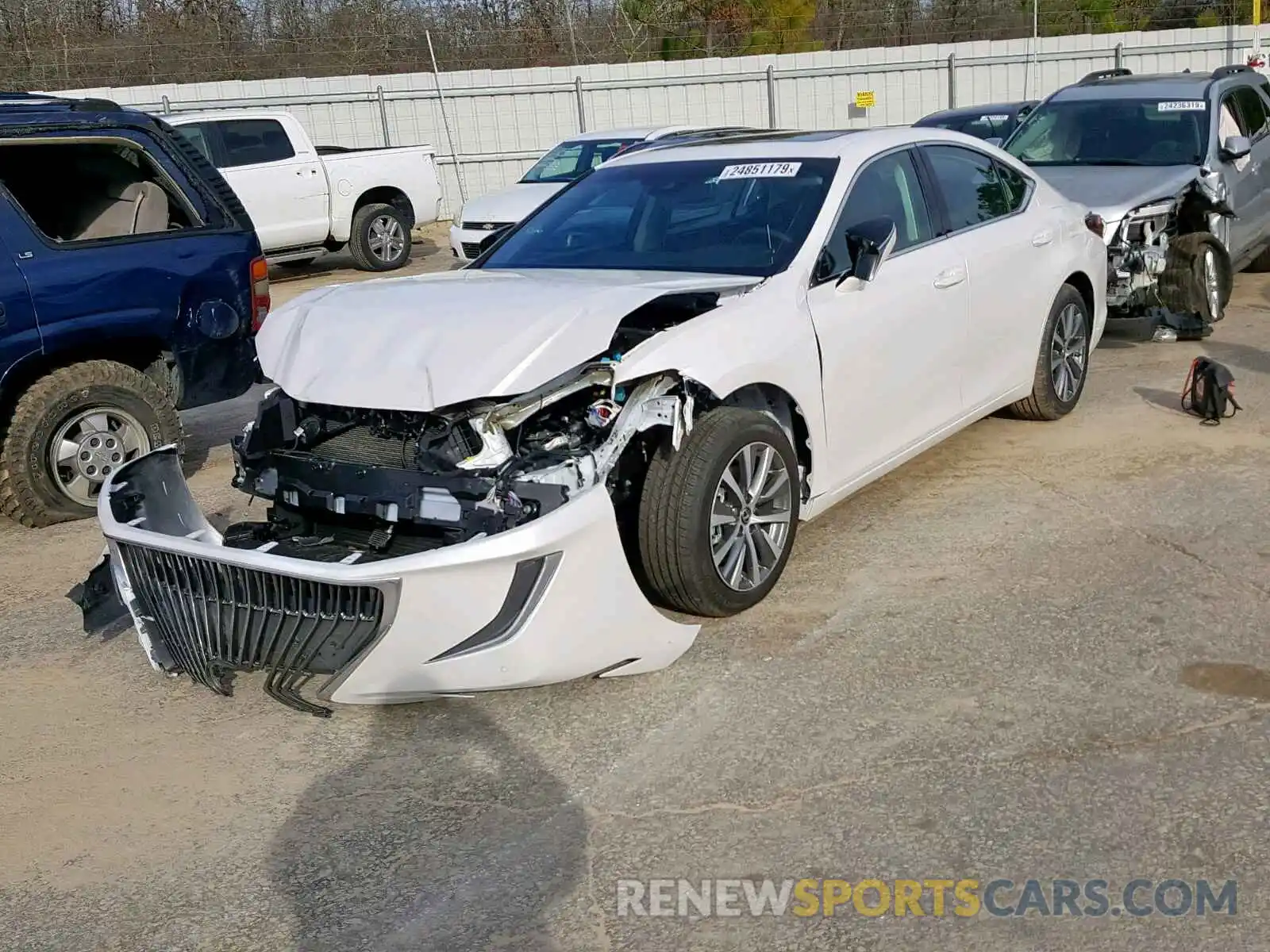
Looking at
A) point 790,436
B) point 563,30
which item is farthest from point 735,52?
point 790,436

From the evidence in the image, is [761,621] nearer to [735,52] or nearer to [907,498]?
[907,498]

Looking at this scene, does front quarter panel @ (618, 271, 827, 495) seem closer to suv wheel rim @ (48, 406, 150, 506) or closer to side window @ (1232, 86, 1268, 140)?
suv wheel rim @ (48, 406, 150, 506)

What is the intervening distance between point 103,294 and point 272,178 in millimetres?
8920

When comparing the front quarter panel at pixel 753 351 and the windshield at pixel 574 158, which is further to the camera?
the windshield at pixel 574 158

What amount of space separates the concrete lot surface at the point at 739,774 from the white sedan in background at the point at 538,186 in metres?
9.23

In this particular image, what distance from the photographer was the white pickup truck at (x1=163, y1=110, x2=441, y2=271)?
48.2 feet

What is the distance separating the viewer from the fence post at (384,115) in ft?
70.3

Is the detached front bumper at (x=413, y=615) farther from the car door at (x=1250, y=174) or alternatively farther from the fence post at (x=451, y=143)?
the fence post at (x=451, y=143)

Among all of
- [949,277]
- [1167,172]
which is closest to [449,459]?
[949,277]

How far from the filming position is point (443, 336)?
4.24m

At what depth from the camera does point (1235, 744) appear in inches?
143

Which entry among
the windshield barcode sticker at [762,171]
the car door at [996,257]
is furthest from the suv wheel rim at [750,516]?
the car door at [996,257]

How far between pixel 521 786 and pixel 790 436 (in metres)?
1.83

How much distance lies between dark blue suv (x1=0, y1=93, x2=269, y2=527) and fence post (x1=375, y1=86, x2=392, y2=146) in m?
14.9
